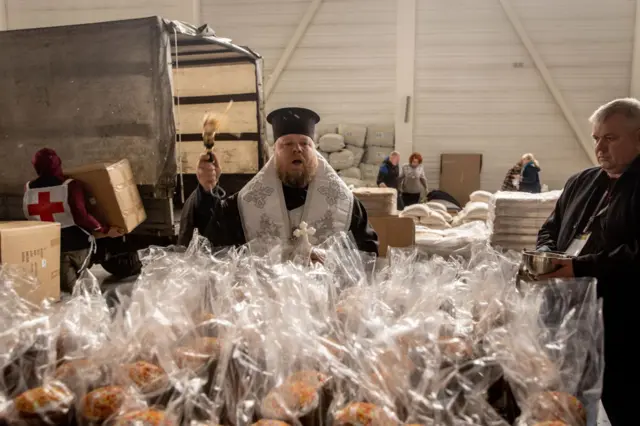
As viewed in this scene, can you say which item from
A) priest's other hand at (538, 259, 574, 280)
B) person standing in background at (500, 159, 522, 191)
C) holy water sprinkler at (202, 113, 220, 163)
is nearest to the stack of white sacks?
person standing in background at (500, 159, 522, 191)

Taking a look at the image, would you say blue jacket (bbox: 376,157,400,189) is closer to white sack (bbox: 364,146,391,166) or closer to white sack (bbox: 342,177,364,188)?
white sack (bbox: 342,177,364,188)

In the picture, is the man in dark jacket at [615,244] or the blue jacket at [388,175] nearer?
the man in dark jacket at [615,244]

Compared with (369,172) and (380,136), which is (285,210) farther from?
(380,136)

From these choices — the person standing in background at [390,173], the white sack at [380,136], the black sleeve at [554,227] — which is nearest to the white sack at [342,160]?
the white sack at [380,136]

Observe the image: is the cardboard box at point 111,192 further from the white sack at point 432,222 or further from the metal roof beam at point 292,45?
the metal roof beam at point 292,45

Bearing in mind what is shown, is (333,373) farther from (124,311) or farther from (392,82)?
(392,82)

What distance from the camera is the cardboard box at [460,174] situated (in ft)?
30.7

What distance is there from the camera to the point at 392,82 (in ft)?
31.2

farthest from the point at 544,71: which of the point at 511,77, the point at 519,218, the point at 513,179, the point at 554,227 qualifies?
the point at 554,227

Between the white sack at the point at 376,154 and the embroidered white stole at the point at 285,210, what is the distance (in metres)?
6.58

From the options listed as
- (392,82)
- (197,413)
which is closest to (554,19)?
(392,82)

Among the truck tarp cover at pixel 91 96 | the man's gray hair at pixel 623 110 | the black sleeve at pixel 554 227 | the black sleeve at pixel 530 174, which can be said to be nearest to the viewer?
the man's gray hair at pixel 623 110

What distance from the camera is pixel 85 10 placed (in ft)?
33.2

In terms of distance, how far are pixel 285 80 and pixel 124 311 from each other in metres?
8.78
